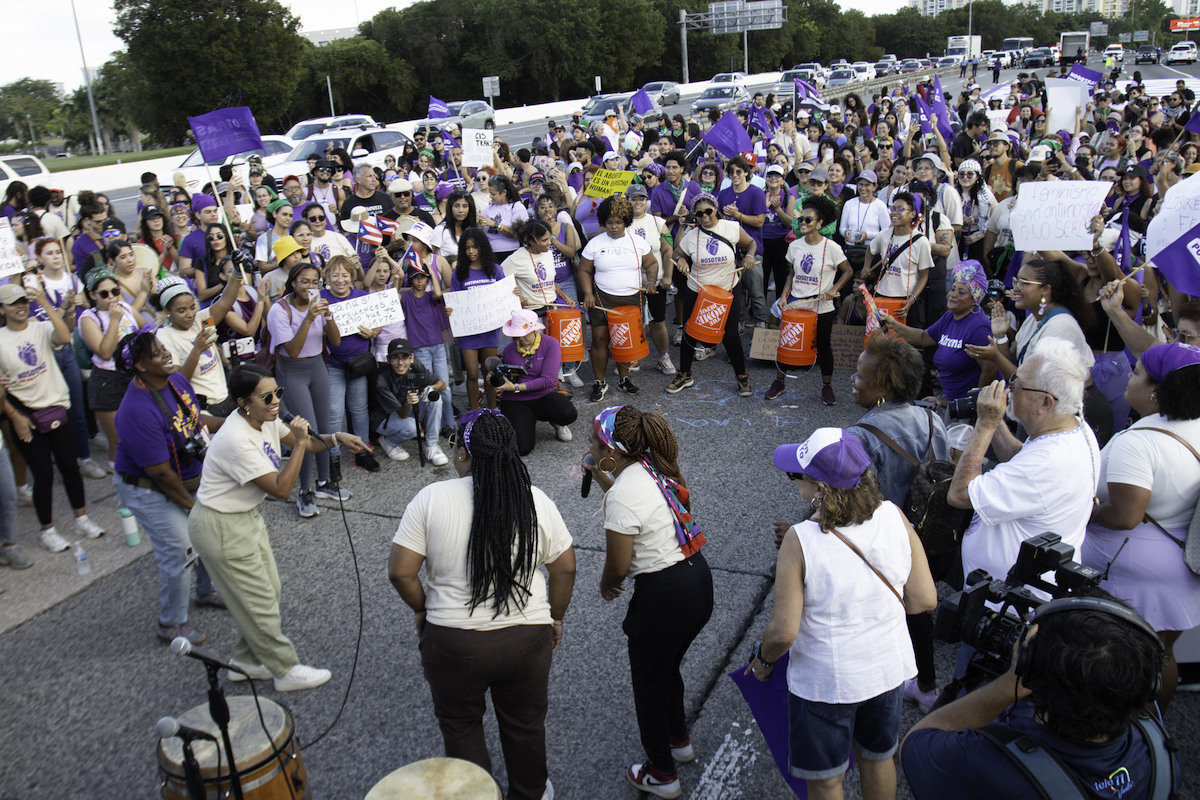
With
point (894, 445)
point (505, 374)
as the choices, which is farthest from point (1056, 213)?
point (505, 374)

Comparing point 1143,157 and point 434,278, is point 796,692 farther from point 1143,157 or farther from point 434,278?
point 1143,157

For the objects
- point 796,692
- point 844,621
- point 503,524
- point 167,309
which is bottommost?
point 796,692

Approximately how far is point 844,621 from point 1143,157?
1261cm

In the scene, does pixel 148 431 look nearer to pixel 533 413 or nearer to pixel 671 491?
pixel 671 491

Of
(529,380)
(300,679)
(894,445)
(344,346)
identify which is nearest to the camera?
(894,445)

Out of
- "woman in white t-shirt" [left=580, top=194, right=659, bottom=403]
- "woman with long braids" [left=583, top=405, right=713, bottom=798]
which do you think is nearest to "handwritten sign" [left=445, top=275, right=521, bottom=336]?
"woman in white t-shirt" [left=580, top=194, right=659, bottom=403]

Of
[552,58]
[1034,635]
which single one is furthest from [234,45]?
[1034,635]

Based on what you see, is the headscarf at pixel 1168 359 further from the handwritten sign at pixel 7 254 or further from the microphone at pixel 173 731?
the handwritten sign at pixel 7 254

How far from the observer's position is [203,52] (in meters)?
39.0

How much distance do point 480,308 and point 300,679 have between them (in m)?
3.76

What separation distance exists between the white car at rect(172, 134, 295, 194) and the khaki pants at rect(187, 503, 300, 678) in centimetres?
617

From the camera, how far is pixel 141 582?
214 inches

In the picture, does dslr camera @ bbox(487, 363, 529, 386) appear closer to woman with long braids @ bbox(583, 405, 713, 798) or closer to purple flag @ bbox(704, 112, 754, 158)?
woman with long braids @ bbox(583, 405, 713, 798)

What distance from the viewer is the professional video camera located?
2430mm
